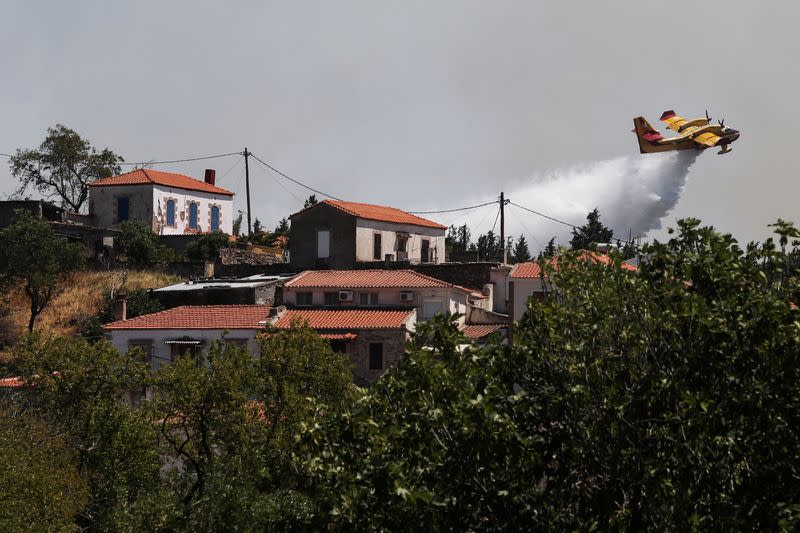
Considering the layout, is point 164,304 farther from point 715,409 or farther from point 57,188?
point 715,409

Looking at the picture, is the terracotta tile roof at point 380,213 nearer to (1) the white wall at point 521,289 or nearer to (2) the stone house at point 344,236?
(2) the stone house at point 344,236

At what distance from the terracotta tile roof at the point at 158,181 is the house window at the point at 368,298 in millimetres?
28871

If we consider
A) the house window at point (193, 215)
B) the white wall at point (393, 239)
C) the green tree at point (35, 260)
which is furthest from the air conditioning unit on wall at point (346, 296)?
the house window at point (193, 215)

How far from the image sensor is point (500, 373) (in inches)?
797

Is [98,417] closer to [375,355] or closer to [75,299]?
[375,355]

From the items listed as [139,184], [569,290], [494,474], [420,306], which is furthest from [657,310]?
[139,184]

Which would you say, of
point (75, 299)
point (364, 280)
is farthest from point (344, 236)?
point (75, 299)

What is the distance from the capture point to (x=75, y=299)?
74.4 metres

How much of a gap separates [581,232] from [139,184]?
115 ft

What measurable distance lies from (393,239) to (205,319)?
61.5 ft

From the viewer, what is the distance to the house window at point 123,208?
280 feet

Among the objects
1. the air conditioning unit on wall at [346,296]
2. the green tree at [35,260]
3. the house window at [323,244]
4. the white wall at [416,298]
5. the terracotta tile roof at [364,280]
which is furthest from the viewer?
the green tree at [35,260]

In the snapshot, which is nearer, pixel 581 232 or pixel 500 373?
pixel 500 373

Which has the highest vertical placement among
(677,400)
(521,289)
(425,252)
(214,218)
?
(214,218)
